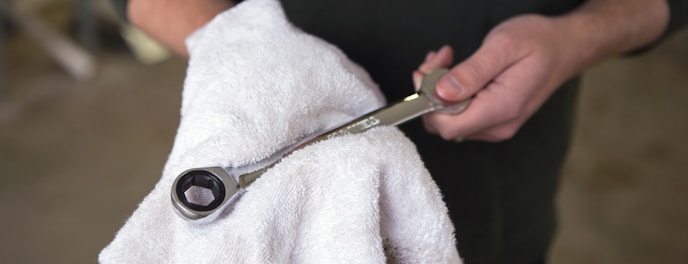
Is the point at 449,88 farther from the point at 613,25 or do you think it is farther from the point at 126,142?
the point at 126,142

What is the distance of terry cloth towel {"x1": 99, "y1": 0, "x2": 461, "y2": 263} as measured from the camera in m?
0.32

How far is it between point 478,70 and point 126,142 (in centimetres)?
125

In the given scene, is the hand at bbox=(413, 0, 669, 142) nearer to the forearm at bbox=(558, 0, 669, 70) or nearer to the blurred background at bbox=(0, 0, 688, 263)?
the forearm at bbox=(558, 0, 669, 70)

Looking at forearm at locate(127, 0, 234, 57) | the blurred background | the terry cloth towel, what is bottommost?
the blurred background

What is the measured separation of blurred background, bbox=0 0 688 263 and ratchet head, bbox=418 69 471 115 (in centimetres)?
101

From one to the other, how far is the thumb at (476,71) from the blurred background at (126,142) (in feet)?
3.25

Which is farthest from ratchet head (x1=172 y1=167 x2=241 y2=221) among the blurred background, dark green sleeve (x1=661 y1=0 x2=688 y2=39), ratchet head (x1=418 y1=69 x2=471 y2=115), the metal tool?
the blurred background

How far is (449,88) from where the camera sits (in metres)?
0.45

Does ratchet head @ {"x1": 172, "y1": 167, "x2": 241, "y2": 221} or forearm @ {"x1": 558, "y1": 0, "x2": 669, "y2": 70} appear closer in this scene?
ratchet head @ {"x1": 172, "y1": 167, "x2": 241, "y2": 221}

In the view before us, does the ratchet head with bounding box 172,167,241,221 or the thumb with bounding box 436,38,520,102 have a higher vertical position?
the ratchet head with bounding box 172,167,241,221

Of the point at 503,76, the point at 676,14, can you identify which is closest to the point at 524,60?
the point at 503,76

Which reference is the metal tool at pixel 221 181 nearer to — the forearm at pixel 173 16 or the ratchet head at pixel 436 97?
the ratchet head at pixel 436 97

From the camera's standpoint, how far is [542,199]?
65cm

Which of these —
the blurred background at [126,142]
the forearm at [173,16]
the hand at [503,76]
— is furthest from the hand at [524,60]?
the blurred background at [126,142]
